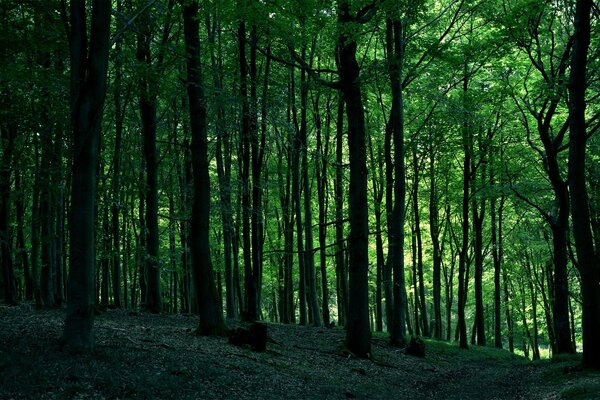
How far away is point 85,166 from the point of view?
8.80 metres

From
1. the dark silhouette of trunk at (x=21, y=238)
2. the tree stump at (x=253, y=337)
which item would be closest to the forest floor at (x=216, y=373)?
the tree stump at (x=253, y=337)

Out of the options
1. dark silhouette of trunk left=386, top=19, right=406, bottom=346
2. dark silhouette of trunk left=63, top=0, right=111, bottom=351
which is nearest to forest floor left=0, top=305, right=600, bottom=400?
dark silhouette of trunk left=63, top=0, right=111, bottom=351

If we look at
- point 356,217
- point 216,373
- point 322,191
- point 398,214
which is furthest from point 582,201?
point 322,191

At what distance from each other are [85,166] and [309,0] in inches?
270

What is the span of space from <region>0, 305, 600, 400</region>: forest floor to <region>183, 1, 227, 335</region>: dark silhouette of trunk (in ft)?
2.32

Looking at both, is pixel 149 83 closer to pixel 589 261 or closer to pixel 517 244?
pixel 589 261

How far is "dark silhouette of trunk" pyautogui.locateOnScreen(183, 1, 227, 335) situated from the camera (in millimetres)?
14047

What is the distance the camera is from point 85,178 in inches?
346

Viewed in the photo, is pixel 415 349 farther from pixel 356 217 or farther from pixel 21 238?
pixel 21 238

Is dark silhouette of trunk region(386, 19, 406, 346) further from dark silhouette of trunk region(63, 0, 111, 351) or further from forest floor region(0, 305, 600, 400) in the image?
dark silhouette of trunk region(63, 0, 111, 351)

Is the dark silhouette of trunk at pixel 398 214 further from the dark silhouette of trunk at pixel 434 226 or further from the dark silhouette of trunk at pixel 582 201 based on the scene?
the dark silhouette of trunk at pixel 434 226

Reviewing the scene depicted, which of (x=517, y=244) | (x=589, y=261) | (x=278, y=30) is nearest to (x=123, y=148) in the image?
(x=278, y=30)

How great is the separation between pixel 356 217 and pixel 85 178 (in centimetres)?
811

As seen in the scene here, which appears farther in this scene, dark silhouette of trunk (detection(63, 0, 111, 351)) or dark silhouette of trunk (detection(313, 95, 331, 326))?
dark silhouette of trunk (detection(313, 95, 331, 326))
